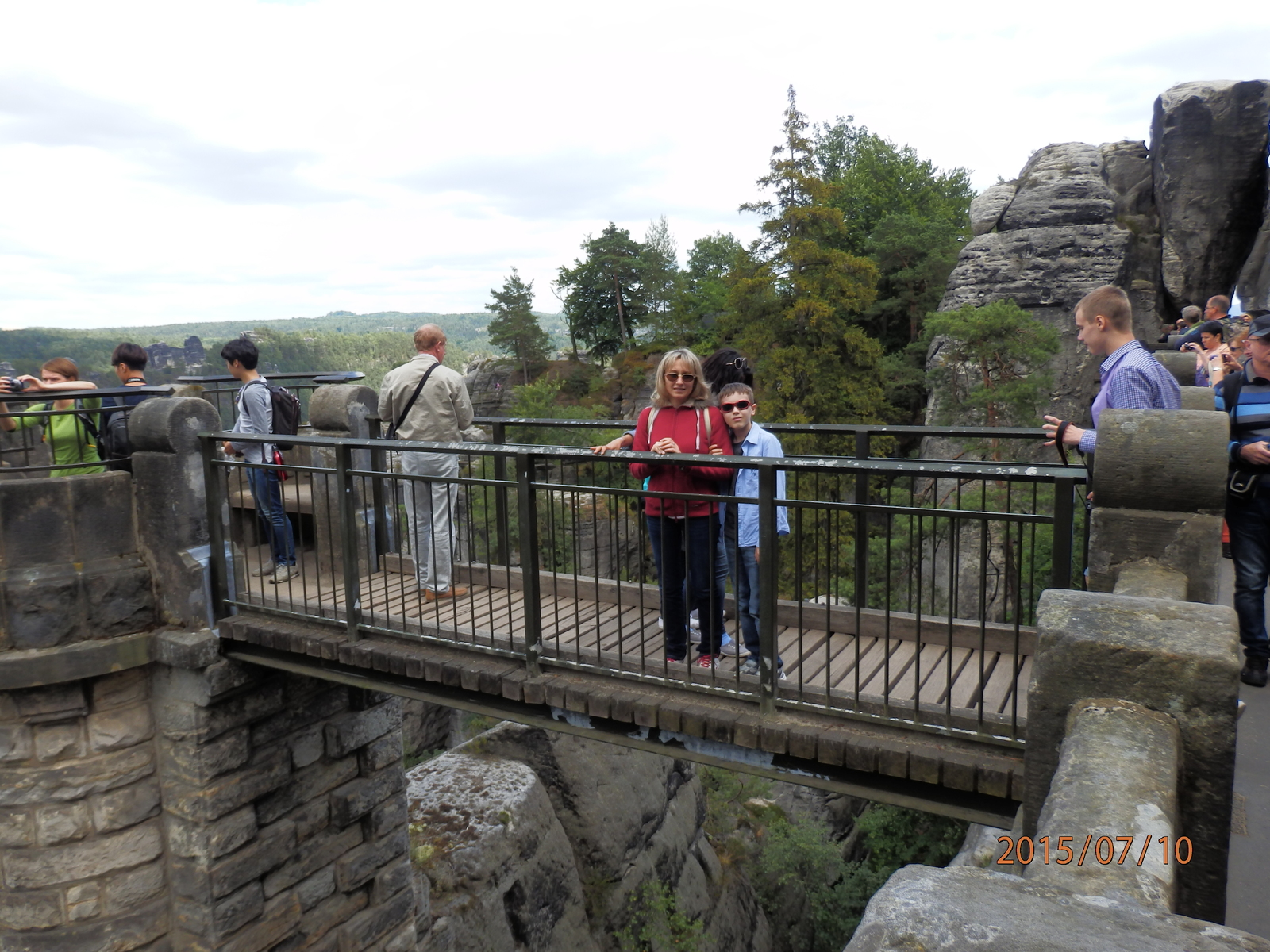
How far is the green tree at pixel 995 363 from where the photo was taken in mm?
20188

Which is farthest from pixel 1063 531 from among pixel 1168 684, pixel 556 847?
pixel 556 847

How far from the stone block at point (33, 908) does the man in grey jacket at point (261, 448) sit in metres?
2.23

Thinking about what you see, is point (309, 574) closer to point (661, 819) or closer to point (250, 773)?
point (250, 773)

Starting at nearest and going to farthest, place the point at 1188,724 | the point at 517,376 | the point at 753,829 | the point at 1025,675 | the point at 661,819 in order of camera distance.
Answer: the point at 1188,724 → the point at 1025,675 → the point at 661,819 → the point at 753,829 → the point at 517,376

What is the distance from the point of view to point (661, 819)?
42.2 ft

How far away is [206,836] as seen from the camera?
5438 millimetres

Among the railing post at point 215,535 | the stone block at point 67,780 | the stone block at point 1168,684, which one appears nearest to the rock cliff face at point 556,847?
the stone block at point 67,780

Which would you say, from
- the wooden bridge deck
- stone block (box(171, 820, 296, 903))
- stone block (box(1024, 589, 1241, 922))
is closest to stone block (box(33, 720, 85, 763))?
stone block (box(171, 820, 296, 903))

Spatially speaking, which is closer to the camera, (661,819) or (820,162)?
(661,819)

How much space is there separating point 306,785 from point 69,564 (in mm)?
2171

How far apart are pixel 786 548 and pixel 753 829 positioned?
5.66 meters

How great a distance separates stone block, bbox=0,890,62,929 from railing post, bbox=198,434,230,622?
6.04 ft

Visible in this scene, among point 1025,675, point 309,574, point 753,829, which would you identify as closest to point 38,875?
point 309,574

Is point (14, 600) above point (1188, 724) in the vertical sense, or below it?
below
